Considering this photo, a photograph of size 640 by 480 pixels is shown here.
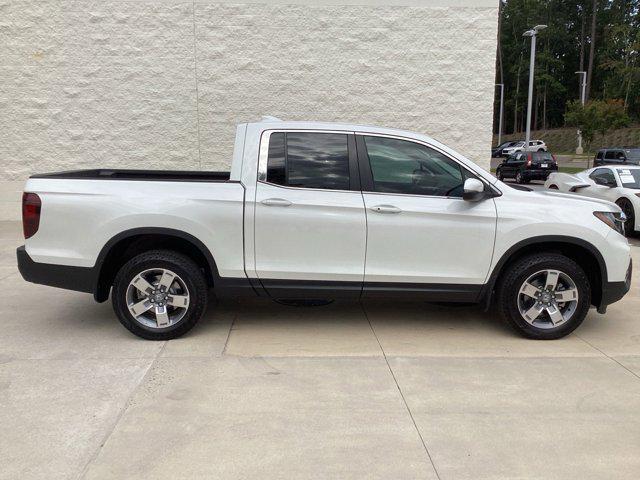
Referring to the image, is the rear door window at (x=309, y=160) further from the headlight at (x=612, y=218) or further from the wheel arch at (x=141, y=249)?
the headlight at (x=612, y=218)

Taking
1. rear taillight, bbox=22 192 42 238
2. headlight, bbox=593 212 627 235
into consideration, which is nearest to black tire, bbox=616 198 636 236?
headlight, bbox=593 212 627 235

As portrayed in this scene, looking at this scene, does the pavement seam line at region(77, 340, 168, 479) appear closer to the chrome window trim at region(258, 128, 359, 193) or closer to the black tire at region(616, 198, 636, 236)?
the chrome window trim at region(258, 128, 359, 193)

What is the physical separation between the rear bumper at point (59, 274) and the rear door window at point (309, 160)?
5.76 ft

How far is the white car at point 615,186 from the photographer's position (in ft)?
34.9

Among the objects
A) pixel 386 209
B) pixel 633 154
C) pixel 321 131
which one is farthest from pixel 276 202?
pixel 633 154

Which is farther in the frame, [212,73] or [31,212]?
[212,73]

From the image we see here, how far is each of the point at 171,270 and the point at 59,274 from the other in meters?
Answer: 0.95

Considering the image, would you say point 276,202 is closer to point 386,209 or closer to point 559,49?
point 386,209

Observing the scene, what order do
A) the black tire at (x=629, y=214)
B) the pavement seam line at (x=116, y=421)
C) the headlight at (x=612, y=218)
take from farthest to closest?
the black tire at (x=629, y=214)
the headlight at (x=612, y=218)
the pavement seam line at (x=116, y=421)

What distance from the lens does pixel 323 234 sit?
15.5 ft

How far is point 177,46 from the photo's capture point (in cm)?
1083

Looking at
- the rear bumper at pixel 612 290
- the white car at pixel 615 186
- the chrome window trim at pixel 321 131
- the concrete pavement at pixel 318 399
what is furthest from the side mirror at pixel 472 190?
the white car at pixel 615 186

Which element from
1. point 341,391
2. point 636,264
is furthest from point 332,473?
point 636,264

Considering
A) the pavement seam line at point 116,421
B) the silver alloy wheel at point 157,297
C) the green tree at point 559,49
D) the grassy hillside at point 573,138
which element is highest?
the green tree at point 559,49
